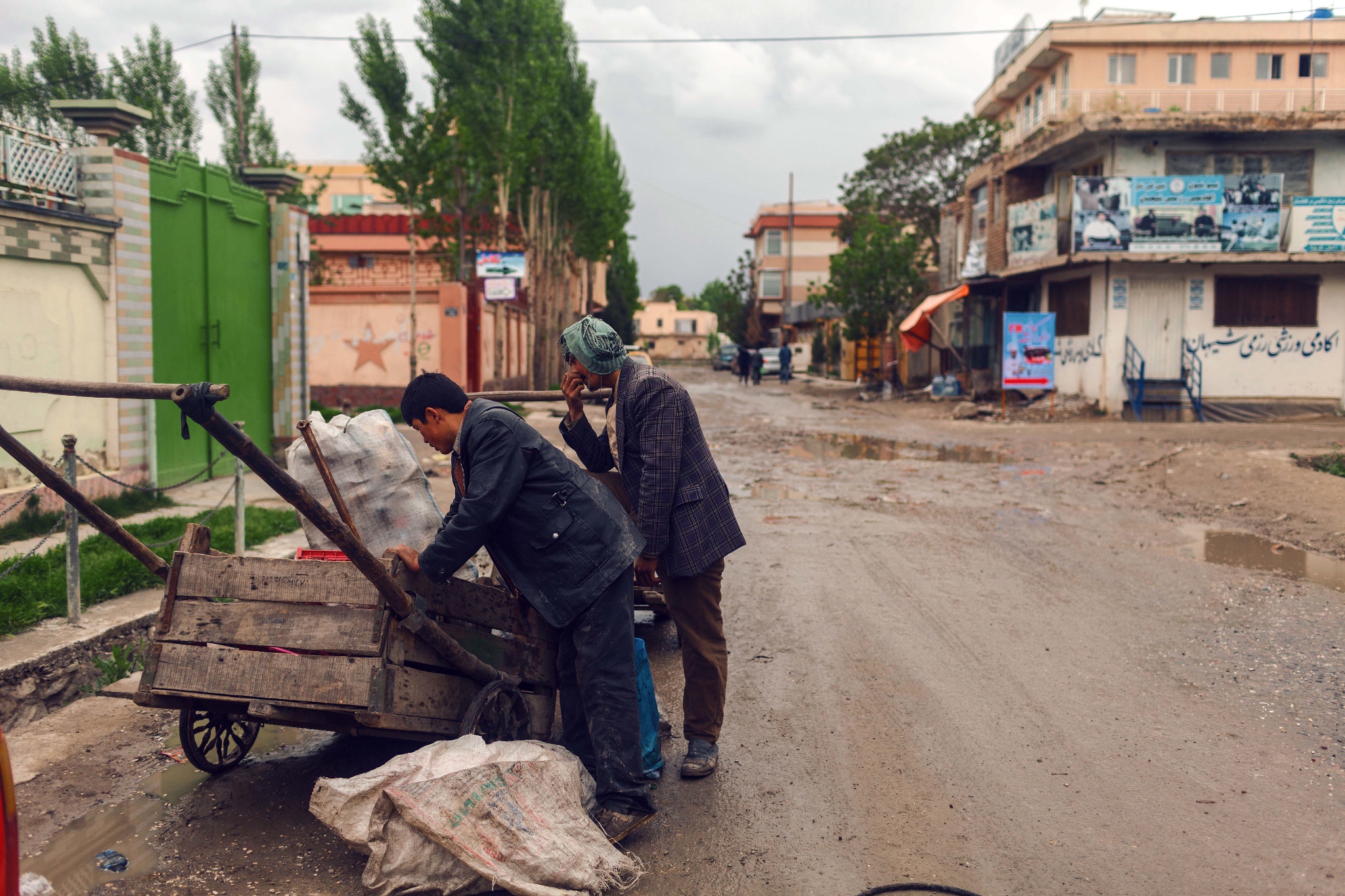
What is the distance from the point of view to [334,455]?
13.4ft

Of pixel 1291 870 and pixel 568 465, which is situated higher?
pixel 568 465

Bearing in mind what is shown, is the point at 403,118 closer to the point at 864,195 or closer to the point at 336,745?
the point at 864,195

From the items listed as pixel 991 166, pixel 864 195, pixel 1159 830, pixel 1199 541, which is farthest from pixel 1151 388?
pixel 1159 830

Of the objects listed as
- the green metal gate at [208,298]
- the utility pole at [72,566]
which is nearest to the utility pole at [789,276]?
the green metal gate at [208,298]

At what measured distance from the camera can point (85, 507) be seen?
3.40m

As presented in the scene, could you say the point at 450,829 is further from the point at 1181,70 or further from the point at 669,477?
the point at 1181,70

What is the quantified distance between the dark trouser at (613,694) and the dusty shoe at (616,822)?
0.09 feet

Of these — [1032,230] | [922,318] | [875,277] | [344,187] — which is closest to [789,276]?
[344,187]

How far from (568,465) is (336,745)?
179 centimetres

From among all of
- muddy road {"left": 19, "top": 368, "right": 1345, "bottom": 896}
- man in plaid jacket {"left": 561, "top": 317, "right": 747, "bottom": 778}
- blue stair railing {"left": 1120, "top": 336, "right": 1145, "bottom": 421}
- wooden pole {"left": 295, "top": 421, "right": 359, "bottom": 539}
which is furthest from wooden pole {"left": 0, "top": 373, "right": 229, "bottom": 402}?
blue stair railing {"left": 1120, "top": 336, "right": 1145, "bottom": 421}

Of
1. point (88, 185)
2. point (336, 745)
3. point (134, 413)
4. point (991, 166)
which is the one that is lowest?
point (336, 745)

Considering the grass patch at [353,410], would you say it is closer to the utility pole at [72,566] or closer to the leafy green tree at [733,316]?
the utility pole at [72,566]

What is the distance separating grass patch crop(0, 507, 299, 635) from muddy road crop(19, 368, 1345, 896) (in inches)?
54.3

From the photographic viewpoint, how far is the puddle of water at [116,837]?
10.8 ft
